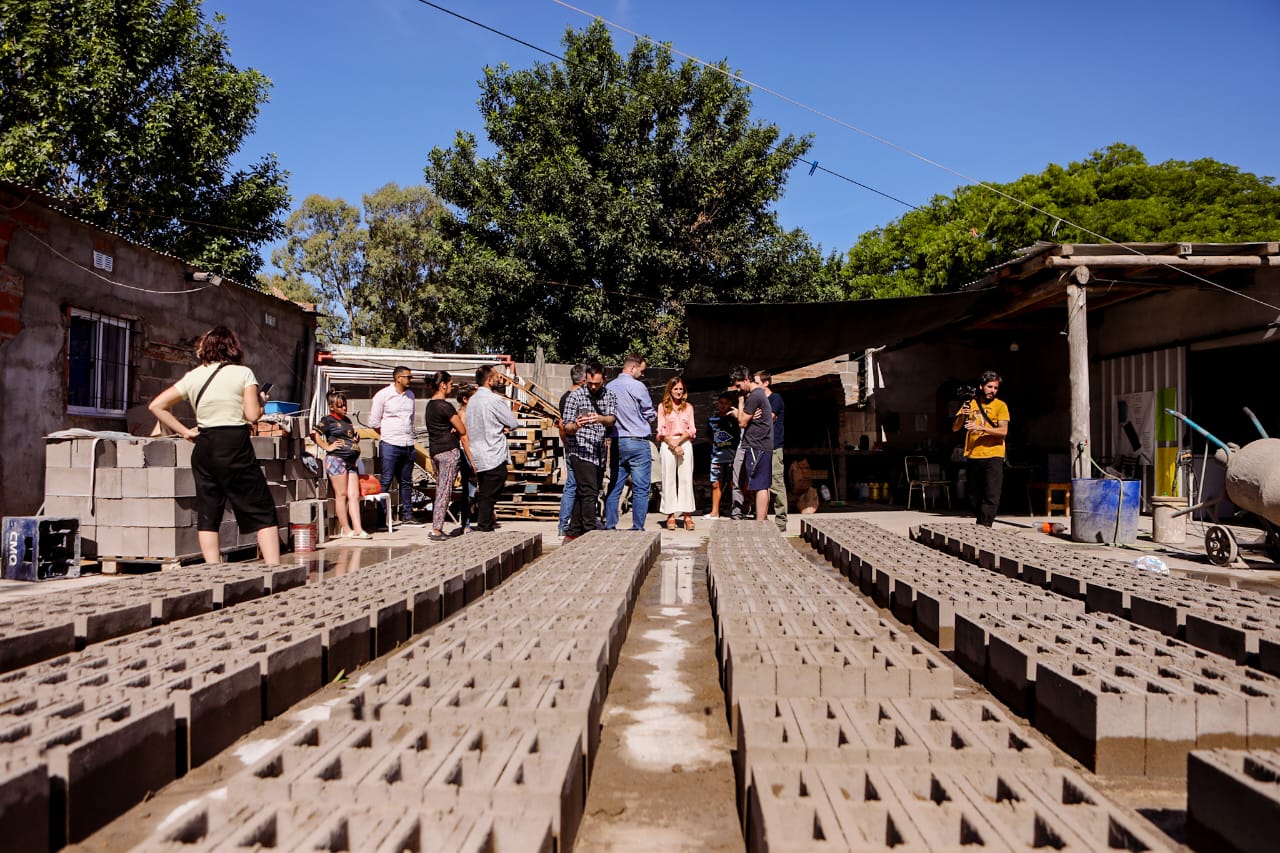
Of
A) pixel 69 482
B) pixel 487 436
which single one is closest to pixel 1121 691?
pixel 487 436

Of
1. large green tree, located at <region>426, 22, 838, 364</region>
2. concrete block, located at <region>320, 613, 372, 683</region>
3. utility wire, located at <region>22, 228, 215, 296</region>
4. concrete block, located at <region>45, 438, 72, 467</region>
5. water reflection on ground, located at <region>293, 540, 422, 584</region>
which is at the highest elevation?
large green tree, located at <region>426, 22, 838, 364</region>

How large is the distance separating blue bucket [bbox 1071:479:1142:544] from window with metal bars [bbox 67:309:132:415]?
34.8ft

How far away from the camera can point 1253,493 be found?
21.6ft

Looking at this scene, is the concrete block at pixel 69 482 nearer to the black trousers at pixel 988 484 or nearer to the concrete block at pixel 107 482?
the concrete block at pixel 107 482

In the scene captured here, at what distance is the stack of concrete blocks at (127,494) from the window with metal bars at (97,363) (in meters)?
2.69

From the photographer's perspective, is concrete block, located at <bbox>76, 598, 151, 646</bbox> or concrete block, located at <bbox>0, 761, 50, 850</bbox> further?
concrete block, located at <bbox>76, 598, 151, 646</bbox>

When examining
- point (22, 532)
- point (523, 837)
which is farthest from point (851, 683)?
point (22, 532)

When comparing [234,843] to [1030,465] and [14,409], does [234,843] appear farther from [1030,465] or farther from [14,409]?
[1030,465]

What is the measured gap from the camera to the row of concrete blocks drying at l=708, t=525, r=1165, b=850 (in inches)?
60.7

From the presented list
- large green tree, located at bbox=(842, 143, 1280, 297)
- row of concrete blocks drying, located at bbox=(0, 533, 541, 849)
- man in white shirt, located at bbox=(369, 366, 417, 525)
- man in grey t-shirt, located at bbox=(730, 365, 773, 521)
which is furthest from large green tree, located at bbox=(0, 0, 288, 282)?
large green tree, located at bbox=(842, 143, 1280, 297)

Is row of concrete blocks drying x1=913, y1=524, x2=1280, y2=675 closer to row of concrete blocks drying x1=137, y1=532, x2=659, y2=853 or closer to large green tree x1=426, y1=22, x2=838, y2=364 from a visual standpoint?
row of concrete blocks drying x1=137, y1=532, x2=659, y2=853

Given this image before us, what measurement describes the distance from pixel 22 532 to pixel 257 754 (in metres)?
4.92

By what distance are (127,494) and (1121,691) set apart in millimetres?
6776

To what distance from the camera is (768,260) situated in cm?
2131
